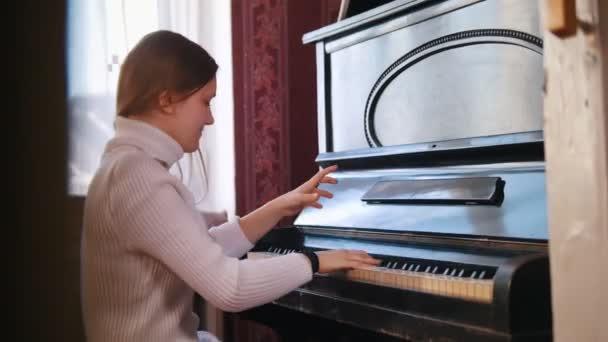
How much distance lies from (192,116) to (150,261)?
32 centimetres

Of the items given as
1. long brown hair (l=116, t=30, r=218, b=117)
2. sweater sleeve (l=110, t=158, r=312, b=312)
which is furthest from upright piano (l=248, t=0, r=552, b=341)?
long brown hair (l=116, t=30, r=218, b=117)

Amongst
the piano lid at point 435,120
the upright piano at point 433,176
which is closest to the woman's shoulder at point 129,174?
the upright piano at point 433,176

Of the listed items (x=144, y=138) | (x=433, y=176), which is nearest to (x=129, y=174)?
(x=144, y=138)

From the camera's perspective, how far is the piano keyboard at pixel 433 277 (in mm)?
1119

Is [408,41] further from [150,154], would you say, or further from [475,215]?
[150,154]

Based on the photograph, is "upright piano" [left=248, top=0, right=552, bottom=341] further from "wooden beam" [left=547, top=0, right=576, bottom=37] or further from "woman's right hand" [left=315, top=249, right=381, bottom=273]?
"wooden beam" [left=547, top=0, right=576, bottom=37]

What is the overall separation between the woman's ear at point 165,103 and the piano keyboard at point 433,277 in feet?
1.66

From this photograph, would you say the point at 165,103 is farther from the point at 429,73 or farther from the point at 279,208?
the point at 429,73

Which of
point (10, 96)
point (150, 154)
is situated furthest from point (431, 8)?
point (10, 96)

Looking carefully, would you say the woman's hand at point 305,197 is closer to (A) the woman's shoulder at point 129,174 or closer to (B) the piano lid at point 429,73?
(B) the piano lid at point 429,73

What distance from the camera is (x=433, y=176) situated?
153cm

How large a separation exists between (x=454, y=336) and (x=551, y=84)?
1.68ft

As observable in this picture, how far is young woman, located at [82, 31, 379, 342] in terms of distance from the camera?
118cm

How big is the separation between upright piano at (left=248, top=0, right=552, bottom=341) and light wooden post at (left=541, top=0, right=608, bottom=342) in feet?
0.87
